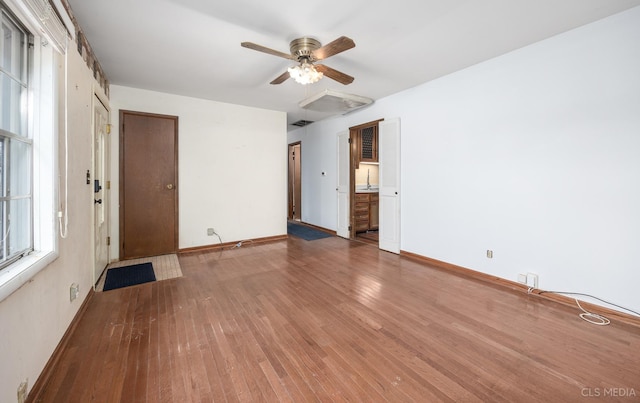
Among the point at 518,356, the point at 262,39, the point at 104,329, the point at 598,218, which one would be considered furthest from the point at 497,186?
the point at 104,329

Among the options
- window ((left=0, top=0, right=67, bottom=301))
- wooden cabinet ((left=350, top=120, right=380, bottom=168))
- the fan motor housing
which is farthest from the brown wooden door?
wooden cabinet ((left=350, top=120, right=380, bottom=168))

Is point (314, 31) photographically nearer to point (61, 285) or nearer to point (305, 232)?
point (61, 285)

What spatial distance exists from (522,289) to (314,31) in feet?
11.2

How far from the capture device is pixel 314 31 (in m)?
2.48

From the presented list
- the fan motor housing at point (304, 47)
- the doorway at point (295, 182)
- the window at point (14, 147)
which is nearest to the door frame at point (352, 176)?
the doorway at point (295, 182)

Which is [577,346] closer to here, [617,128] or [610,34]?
[617,128]

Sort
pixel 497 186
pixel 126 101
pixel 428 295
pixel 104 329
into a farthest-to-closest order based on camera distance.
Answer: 1. pixel 126 101
2. pixel 497 186
3. pixel 428 295
4. pixel 104 329

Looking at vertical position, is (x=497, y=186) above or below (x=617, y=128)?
below

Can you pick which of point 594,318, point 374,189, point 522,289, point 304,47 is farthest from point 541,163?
point 374,189

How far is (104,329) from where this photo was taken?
2160 mm

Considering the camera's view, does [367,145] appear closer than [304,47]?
No

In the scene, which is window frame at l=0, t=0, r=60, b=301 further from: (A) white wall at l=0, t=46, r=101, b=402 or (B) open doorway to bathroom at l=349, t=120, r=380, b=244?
(B) open doorway to bathroom at l=349, t=120, r=380, b=244

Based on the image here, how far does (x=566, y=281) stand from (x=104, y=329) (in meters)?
4.21

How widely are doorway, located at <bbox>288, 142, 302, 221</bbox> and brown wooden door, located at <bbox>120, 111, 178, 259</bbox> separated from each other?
11.4ft
